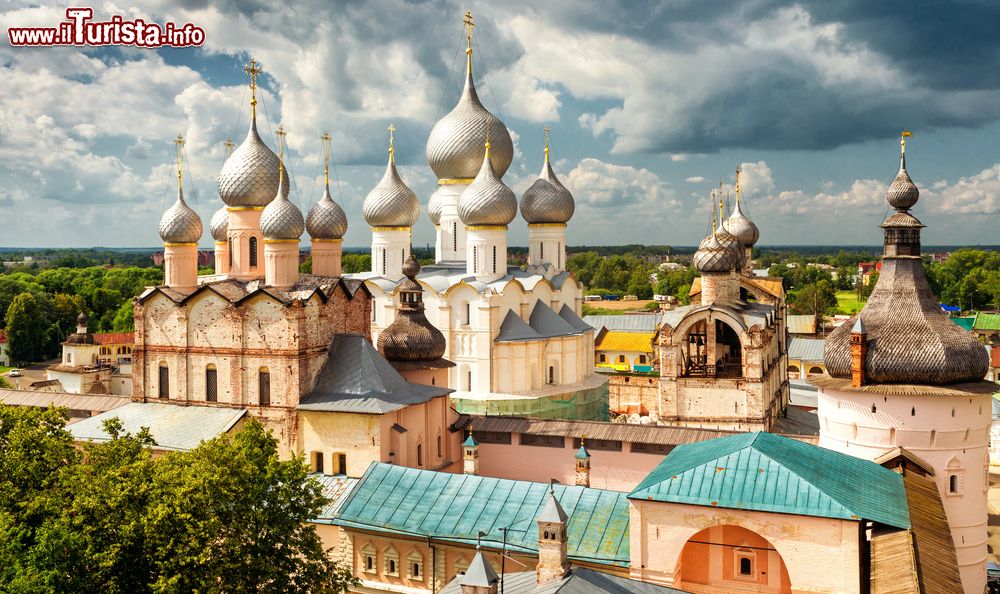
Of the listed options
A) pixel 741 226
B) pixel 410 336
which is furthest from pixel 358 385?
pixel 741 226

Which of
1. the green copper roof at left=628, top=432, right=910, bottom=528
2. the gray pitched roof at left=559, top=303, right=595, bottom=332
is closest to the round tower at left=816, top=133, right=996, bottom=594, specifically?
the green copper roof at left=628, top=432, right=910, bottom=528

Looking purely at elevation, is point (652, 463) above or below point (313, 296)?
below

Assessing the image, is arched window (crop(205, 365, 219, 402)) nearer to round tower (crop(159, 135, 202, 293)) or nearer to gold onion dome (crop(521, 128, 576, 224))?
round tower (crop(159, 135, 202, 293))

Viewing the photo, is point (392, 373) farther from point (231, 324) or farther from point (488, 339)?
point (488, 339)

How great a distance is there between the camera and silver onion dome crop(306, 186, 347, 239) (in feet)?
102

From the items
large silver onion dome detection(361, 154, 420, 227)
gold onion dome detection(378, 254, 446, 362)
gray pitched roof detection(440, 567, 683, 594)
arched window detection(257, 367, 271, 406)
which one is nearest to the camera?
gray pitched roof detection(440, 567, 683, 594)

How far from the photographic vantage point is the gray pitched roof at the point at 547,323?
3259 centimetres

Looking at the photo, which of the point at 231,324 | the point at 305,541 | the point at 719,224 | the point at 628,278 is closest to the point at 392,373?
the point at 231,324

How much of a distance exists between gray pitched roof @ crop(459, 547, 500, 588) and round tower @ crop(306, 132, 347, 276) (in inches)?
828

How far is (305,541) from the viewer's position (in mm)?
13961

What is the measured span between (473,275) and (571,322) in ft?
14.2

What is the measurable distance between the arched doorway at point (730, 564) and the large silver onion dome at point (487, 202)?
1993 centimetres

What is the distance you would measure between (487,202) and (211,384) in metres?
13.4

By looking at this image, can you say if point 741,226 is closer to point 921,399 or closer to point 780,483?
point 921,399
